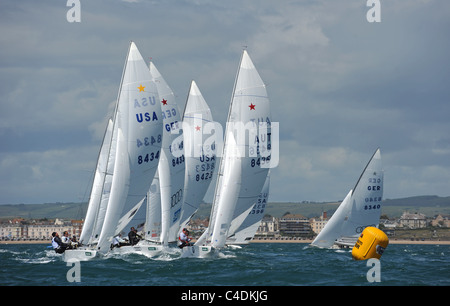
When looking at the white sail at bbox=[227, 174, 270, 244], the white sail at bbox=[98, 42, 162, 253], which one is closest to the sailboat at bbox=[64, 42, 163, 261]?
the white sail at bbox=[98, 42, 162, 253]

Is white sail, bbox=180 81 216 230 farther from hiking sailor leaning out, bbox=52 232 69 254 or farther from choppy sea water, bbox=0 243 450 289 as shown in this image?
hiking sailor leaning out, bbox=52 232 69 254

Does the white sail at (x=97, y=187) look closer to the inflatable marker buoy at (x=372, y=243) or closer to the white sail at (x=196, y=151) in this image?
the white sail at (x=196, y=151)

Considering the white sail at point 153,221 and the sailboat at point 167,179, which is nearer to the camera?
the sailboat at point 167,179

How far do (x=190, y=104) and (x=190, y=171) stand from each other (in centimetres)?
473

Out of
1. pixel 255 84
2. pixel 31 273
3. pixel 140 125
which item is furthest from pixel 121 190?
pixel 255 84

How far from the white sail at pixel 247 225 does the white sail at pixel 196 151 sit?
11.3 feet

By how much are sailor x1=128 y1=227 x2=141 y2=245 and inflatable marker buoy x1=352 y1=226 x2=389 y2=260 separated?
41.8 feet

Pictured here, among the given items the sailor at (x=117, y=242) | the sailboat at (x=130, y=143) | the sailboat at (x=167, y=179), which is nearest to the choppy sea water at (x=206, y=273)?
the sailor at (x=117, y=242)

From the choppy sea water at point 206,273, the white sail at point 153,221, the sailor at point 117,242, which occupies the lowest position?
the choppy sea water at point 206,273

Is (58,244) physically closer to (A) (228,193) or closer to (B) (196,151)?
(A) (228,193)

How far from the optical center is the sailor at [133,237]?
4044 cm

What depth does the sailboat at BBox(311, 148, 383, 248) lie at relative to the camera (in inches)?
2237
